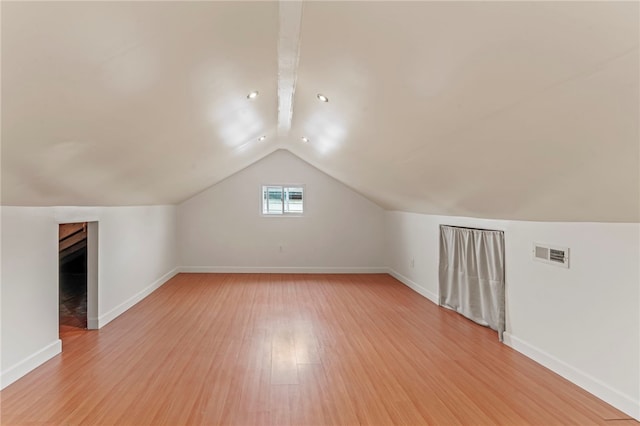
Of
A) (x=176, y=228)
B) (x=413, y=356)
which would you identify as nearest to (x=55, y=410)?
(x=413, y=356)

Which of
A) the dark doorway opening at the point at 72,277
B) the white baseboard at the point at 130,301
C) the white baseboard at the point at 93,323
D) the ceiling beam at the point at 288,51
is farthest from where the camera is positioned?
the dark doorway opening at the point at 72,277

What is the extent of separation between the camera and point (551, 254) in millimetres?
3205

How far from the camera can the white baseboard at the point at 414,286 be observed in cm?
549

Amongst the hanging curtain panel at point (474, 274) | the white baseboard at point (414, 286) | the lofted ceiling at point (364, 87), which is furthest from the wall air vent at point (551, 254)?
the white baseboard at point (414, 286)

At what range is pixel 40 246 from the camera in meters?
3.32

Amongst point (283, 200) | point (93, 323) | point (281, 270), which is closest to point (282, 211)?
point (283, 200)

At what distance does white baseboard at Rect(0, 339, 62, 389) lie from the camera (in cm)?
284

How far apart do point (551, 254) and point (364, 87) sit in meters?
2.16

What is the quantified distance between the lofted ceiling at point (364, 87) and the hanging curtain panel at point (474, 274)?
619 millimetres

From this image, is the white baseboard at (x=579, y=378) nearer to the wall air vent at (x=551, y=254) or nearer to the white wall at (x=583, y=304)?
the white wall at (x=583, y=304)

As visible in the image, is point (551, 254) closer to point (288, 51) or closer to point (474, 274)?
point (474, 274)

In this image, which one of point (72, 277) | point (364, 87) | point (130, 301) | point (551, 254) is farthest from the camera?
point (72, 277)

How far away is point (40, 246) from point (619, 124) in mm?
4219

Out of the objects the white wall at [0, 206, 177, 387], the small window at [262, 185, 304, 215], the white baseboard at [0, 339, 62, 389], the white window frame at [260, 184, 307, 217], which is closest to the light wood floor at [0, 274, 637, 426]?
the white baseboard at [0, 339, 62, 389]
